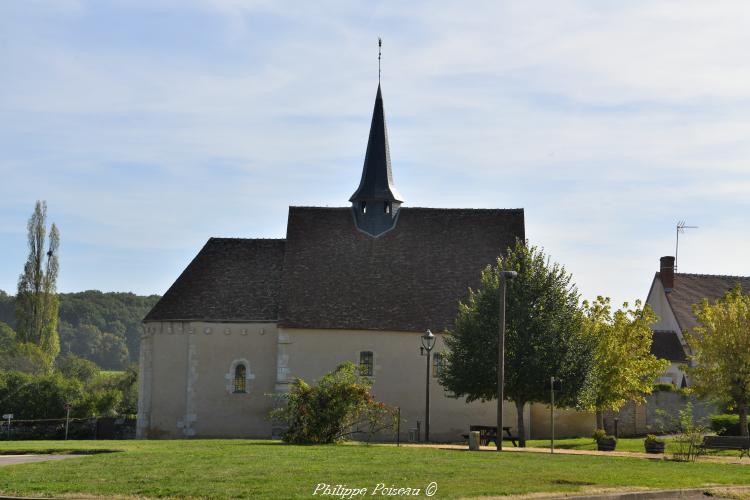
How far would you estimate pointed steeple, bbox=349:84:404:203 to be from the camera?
46312 mm

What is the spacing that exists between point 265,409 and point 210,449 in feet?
54.7

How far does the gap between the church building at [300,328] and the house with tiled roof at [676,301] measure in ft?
55.1

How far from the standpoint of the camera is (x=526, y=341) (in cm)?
3597

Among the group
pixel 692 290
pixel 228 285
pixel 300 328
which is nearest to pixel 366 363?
pixel 300 328

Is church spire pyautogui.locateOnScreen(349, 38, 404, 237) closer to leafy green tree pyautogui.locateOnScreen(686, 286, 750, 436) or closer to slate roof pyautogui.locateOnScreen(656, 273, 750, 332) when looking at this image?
leafy green tree pyautogui.locateOnScreen(686, 286, 750, 436)

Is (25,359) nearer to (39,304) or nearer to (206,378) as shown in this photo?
(39,304)

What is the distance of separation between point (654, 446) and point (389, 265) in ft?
55.8

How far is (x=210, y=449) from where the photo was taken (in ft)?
86.1

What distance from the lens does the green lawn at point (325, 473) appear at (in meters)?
17.1

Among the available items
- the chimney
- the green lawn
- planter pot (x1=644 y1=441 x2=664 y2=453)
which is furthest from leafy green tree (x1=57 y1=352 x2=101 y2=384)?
planter pot (x1=644 y1=441 x2=664 y2=453)

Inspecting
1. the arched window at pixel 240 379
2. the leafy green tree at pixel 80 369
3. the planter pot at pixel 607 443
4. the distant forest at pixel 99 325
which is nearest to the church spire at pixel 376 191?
the arched window at pixel 240 379

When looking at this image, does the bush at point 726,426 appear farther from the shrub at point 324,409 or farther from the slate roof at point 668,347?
the shrub at point 324,409

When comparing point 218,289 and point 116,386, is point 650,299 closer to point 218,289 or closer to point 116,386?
point 218,289

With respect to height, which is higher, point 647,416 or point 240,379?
point 240,379
